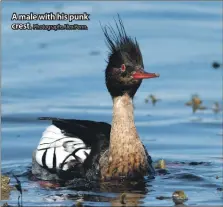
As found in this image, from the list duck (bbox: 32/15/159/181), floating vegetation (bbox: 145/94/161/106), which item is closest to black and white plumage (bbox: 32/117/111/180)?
duck (bbox: 32/15/159/181)

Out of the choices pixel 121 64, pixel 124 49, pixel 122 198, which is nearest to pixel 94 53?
pixel 124 49

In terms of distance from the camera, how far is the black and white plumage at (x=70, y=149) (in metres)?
13.5

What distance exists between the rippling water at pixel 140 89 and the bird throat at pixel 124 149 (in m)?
0.35

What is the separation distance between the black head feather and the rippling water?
1.29 metres

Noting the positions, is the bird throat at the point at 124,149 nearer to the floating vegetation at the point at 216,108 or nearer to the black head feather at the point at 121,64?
the black head feather at the point at 121,64

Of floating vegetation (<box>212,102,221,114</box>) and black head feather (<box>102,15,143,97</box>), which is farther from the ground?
black head feather (<box>102,15,143,97</box>)

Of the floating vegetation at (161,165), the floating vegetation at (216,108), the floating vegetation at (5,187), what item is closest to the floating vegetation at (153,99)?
the floating vegetation at (216,108)

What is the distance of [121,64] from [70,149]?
54.5 inches

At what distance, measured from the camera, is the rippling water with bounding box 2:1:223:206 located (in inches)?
523

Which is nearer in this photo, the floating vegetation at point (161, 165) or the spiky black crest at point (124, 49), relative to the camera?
the spiky black crest at point (124, 49)

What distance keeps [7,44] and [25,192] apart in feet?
30.7

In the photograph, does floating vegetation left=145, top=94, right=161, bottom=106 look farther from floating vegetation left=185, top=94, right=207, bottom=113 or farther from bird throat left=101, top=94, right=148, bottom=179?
bird throat left=101, top=94, right=148, bottom=179

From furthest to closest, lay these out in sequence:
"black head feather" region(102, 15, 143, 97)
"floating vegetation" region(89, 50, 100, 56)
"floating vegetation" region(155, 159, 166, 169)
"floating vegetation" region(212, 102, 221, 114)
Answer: "floating vegetation" region(89, 50, 100, 56) < "floating vegetation" region(212, 102, 221, 114) < "floating vegetation" region(155, 159, 166, 169) < "black head feather" region(102, 15, 143, 97)

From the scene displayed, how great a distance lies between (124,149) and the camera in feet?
44.0
